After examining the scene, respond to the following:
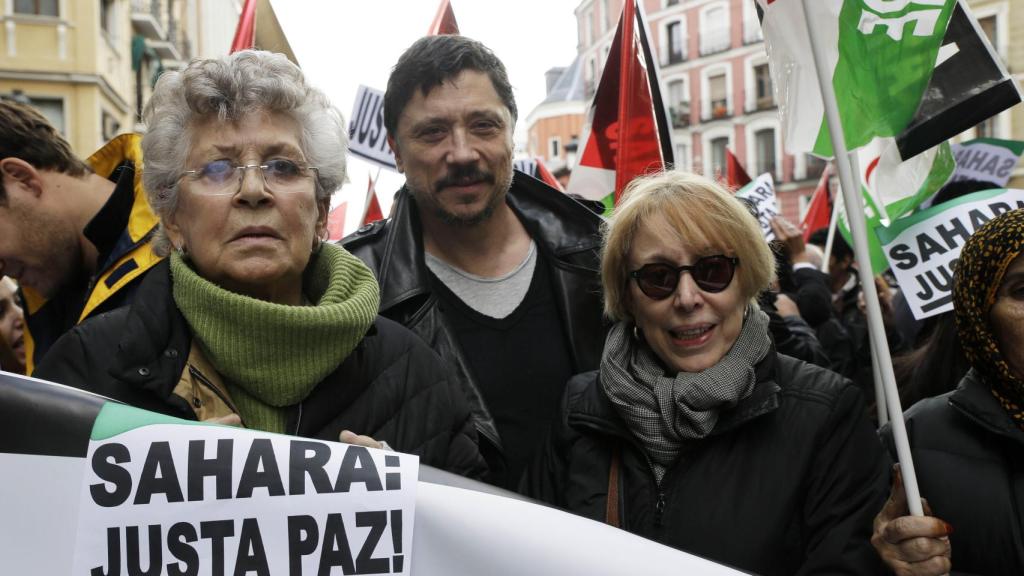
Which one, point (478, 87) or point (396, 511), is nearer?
point (396, 511)

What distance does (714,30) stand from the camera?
49062 millimetres

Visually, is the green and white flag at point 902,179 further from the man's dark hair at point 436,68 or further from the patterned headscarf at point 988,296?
the man's dark hair at point 436,68

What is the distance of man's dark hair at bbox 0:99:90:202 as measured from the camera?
9.68ft

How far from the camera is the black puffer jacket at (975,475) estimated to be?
220 centimetres

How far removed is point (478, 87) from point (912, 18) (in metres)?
1.20

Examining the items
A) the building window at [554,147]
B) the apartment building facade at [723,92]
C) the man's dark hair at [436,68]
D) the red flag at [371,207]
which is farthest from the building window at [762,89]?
the man's dark hair at [436,68]

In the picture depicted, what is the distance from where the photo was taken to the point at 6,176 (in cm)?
295

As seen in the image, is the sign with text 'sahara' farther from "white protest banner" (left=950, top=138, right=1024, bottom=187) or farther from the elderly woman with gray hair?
"white protest banner" (left=950, top=138, right=1024, bottom=187)

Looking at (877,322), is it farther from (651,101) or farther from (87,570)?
(651,101)

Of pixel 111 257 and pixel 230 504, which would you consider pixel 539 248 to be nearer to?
pixel 111 257

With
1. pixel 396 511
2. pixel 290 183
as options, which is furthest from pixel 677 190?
pixel 396 511

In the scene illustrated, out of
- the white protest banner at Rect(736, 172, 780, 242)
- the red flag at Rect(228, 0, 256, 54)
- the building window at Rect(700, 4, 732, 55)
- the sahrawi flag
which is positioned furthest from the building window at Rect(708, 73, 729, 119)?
the red flag at Rect(228, 0, 256, 54)

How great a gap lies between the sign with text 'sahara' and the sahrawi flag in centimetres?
294

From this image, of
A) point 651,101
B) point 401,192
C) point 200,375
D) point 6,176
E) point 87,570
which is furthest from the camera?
point 651,101
